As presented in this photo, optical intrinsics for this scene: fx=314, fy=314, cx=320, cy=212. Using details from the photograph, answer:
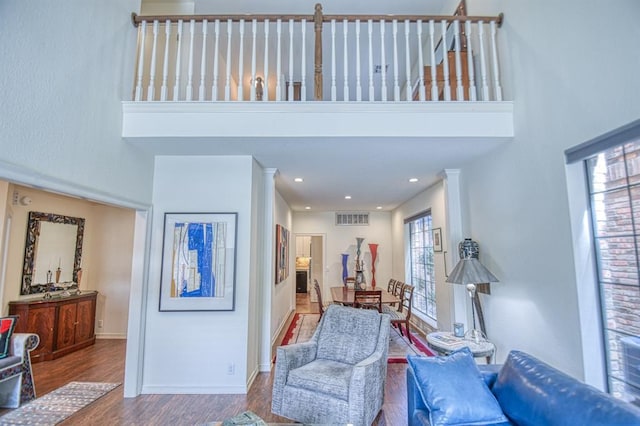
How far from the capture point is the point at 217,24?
323 cm

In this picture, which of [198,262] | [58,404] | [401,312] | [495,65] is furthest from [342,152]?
[58,404]

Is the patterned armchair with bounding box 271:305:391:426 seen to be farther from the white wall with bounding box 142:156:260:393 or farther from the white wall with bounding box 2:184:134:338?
the white wall with bounding box 2:184:134:338

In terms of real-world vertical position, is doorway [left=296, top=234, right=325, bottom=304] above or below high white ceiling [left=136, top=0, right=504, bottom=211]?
below

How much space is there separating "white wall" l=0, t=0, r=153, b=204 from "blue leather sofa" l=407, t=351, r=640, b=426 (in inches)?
112

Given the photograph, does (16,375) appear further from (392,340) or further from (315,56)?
(392,340)

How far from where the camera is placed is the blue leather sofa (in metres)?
1.43

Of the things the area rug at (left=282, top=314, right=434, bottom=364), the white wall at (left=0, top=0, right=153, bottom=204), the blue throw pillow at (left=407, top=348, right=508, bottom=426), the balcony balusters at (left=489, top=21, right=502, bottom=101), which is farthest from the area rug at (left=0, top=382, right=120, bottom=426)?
the balcony balusters at (left=489, top=21, right=502, bottom=101)

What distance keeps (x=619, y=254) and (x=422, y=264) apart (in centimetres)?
419

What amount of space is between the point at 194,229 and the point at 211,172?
2.22 ft

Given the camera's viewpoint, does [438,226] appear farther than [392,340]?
No

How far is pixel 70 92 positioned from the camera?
2.39 metres

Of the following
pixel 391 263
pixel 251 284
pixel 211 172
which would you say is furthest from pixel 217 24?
pixel 391 263

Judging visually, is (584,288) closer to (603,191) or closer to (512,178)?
(603,191)

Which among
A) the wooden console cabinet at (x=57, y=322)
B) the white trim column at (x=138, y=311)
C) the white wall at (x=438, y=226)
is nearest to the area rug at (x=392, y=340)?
the white wall at (x=438, y=226)
